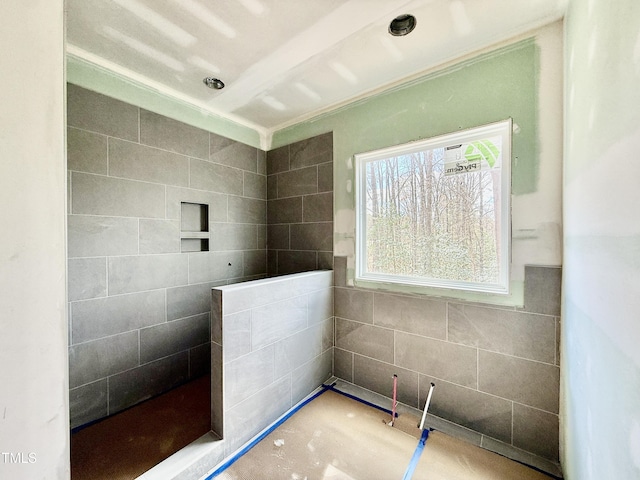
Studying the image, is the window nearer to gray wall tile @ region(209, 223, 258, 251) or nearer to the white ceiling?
the white ceiling

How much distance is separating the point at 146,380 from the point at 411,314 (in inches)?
84.9

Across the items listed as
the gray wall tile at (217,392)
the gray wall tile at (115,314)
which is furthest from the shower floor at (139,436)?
the gray wall tile at (115,314)

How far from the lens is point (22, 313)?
0.60m

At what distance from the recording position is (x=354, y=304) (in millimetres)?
2223

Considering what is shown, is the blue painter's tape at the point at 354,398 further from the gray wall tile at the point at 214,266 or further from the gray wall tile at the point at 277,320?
the gray wall tile at the point at 214,266

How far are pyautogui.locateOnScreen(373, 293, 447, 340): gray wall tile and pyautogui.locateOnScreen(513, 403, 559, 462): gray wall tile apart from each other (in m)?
0.58

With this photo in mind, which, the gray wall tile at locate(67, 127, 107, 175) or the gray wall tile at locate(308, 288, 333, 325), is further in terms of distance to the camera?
the gray wall tile at locate(308, 288, 333, 325)

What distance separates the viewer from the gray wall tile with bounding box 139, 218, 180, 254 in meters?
1.97

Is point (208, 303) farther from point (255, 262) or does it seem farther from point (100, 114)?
point (100, 114)

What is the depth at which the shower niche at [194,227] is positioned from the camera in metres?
2.23

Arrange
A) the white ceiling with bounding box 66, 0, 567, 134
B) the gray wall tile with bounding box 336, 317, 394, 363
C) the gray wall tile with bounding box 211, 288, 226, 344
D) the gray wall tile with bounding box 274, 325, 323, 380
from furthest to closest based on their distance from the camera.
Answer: the gray wall tile with bounding box 336, 317, 394, 363
the gray wall tile with bounding box 274, 325, 323, 380
the gray wall tile with bounding box 211, 288, 226, 344
the white ceiling with bounding box 66, 0, 567, 134

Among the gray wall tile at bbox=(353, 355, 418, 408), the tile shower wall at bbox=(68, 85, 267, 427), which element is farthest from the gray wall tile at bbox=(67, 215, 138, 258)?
the gray wall tile at bbox=(353, 355, 418, 408)

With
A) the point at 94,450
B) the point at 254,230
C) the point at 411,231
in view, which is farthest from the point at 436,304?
the point at 94,450

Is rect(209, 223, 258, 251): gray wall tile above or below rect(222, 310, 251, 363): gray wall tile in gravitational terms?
above
